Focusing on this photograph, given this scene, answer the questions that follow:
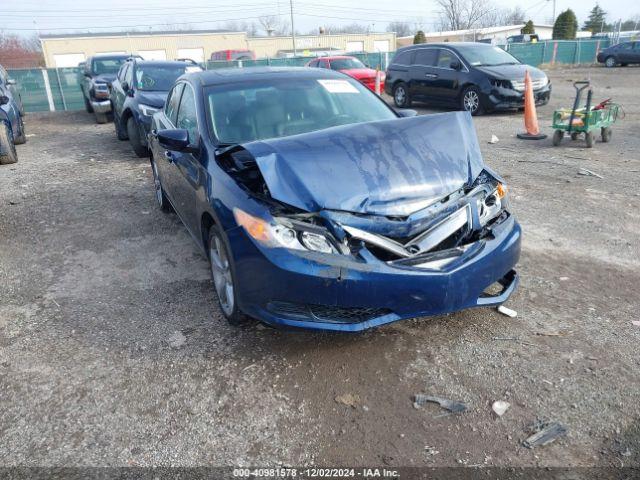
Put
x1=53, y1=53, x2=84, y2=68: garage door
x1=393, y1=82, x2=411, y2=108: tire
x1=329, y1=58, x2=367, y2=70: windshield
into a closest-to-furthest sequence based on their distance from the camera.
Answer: x1=393, y1=82, x2=411, y2=108: tire
x1=329, y1=58, x2=367, y2=70: windshield
x1=53, y1=53, x2=84, y2=68: garage door

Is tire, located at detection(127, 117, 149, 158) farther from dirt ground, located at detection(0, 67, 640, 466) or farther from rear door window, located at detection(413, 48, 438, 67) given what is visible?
rear door window, located at detection(413, 48, 438, 67)

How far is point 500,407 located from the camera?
262cm

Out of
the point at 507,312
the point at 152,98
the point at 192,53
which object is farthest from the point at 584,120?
the point at 192,53

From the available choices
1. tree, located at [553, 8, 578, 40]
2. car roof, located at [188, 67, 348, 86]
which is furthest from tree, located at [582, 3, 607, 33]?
car roof, located at [188, 67, 348, 86]

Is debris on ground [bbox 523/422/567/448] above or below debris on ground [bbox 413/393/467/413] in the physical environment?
below

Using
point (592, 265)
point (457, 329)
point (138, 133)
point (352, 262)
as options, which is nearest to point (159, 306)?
point (352, 262)

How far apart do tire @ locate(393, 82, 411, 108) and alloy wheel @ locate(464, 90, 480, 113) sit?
2142 mm

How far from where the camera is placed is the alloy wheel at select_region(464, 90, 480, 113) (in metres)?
12.8

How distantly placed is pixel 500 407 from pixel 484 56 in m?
12.5

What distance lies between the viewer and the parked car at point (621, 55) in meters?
27.8

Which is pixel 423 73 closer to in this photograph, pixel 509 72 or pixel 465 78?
pixel 465 78

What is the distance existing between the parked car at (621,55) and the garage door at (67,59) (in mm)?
48691

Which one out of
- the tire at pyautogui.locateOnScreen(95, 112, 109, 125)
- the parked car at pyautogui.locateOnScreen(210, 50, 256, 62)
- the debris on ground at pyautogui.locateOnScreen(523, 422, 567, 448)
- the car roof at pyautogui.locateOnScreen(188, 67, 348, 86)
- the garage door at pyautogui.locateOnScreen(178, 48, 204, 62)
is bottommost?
the debris on ground at pyautogui.locateOnScreen(523, 422, 567, 448)

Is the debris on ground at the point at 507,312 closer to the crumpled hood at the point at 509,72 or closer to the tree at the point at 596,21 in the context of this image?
the crumpled hood at the point at 509,72
